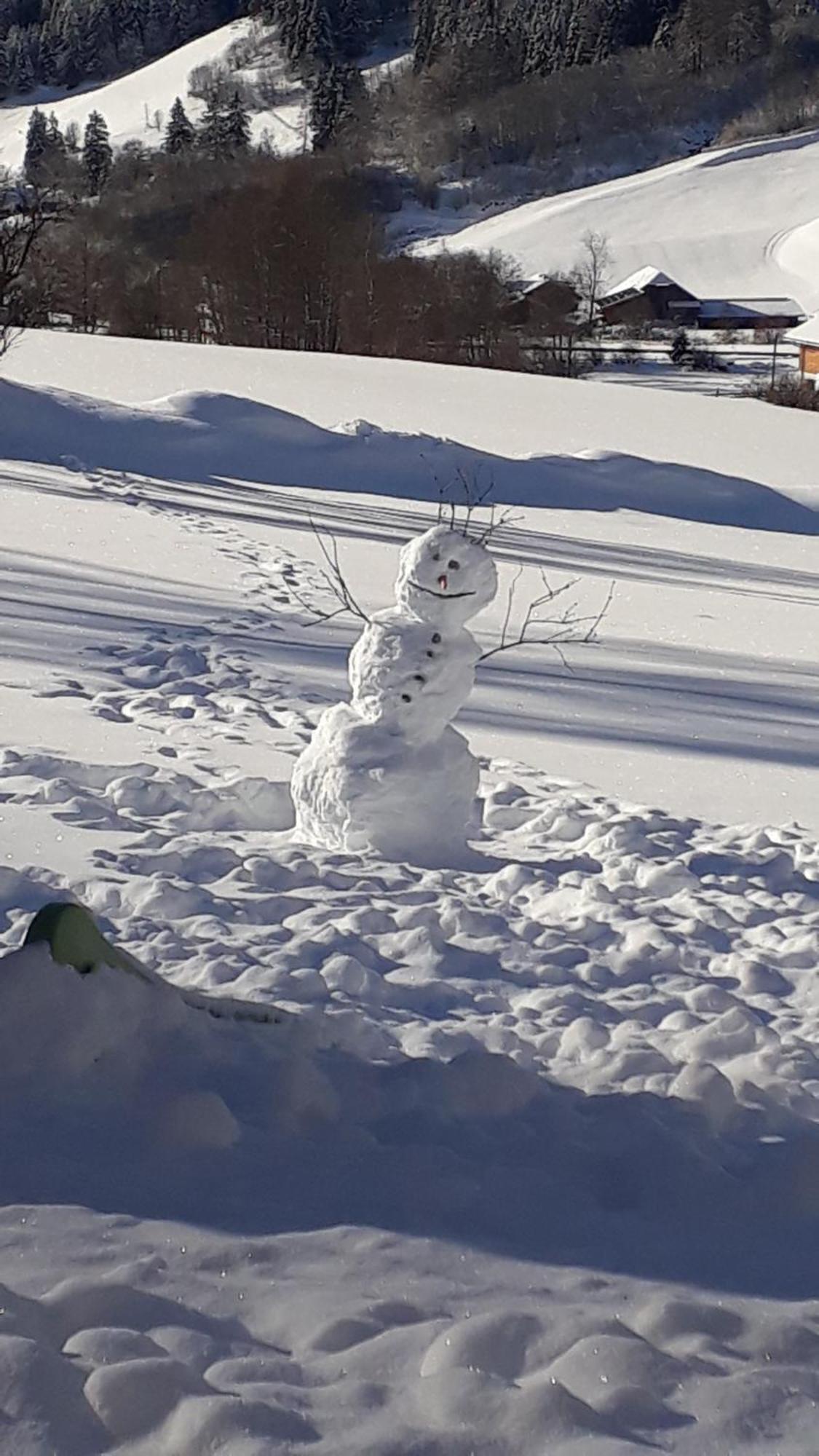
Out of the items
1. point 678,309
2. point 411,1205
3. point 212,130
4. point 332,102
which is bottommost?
point 411,1205

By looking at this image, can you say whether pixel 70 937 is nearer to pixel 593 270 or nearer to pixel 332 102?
pixel 593 270

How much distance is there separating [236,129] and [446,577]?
65762 millimetres

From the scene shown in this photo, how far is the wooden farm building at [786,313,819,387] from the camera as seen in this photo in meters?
30.3

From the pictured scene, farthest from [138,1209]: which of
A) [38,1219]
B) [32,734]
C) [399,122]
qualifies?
[399,122]

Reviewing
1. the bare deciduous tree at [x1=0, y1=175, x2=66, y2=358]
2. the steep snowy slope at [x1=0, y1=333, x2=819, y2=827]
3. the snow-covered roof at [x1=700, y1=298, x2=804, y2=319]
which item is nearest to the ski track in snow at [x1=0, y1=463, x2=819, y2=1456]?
the steep snowy slope at [x1=0, y1=333, x2=819, y2=827]

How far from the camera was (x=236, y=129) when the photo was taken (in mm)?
64125

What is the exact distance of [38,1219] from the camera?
2535mm

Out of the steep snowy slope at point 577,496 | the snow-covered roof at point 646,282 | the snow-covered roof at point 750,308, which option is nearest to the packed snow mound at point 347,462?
the steep snowy slope at point 577,496

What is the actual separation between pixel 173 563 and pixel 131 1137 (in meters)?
8.00

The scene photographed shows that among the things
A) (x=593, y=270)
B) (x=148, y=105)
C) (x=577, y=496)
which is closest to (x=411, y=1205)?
(x=577, y=496)

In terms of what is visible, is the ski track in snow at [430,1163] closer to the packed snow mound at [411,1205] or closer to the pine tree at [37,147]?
the packed snow mound at [411,1205]

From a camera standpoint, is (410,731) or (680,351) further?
(680,351)

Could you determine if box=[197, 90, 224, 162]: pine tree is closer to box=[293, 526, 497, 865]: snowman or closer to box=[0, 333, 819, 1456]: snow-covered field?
box=[0, 333, 819, 1456]: snow-covered field

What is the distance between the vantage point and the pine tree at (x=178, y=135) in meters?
60.3
